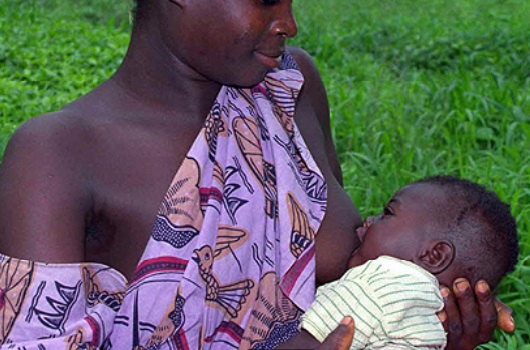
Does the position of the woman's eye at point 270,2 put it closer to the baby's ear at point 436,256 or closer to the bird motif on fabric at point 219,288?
the bird motif on fabric at point 219,288

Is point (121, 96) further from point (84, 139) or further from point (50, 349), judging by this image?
point (50, 349)

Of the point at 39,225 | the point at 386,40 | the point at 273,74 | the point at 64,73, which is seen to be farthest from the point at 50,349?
the point at 386,40

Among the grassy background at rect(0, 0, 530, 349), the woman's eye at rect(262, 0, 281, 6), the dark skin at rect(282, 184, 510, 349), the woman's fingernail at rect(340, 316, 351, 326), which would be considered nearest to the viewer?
the woman's fingernail at rect(340, 316, 351, 326)

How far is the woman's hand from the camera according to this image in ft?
6.02

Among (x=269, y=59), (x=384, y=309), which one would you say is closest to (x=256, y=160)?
(x=269, y=59)

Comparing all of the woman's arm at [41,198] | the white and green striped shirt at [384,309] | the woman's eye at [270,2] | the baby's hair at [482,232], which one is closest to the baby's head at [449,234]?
the baby's hair at [482,232]

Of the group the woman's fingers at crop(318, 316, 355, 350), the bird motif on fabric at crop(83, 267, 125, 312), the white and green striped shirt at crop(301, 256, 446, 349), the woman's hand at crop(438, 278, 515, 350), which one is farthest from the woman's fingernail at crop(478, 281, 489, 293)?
the bird motif on fabric at crop(83, 267, 125, 312)

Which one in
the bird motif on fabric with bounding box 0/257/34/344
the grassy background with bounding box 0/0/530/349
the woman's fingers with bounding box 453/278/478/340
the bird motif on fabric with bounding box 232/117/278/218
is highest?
the bird motif on fabric with bounding box 232/117/278/218

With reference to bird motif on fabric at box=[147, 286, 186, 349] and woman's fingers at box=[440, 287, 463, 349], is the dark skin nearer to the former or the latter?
woman's fingers at box=[440, 287, 463, 349]

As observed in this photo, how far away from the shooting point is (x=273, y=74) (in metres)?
2.08

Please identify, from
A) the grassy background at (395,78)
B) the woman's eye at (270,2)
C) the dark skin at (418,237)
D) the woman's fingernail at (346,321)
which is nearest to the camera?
the woman's fingernail at (346,321)

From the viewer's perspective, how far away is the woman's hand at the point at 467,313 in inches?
72.2

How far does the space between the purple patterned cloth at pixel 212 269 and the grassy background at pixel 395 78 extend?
92cm

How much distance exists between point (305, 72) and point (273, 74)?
16 cm
